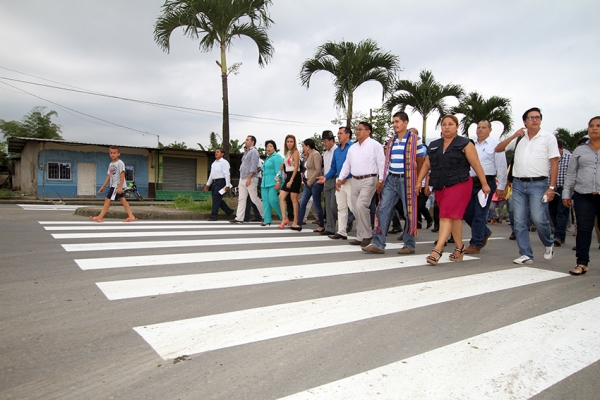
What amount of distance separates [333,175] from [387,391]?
20.0ft

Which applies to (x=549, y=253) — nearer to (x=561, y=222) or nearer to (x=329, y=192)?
(x=561, y=222)

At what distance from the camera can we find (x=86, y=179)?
83.4 feet

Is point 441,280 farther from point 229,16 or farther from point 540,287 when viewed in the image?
point 229,16

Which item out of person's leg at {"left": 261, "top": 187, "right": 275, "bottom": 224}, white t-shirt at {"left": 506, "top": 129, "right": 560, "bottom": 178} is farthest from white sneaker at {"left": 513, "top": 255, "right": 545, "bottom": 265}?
person's leg at {"left": 261, "top": 187, "right": 275, "bottom": 224}

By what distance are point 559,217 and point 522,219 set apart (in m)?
Answer: 3.57

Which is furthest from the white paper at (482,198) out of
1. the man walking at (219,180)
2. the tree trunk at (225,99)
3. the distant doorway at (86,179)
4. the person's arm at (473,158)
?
the distant doorway at (86,179)

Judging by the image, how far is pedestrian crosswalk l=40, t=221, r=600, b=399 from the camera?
7.61ft

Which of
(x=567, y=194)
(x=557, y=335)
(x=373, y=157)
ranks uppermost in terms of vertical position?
(x=373, y=157)

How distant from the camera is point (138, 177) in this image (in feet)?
89.8

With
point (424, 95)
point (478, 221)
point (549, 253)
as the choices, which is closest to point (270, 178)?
point (478, 221)

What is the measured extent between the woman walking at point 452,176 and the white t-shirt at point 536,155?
612mm

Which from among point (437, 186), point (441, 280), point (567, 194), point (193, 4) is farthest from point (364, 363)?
point (193, 4)

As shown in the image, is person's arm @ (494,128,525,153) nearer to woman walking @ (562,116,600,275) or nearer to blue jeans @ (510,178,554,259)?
blue jeans @ (510,178,554,259)

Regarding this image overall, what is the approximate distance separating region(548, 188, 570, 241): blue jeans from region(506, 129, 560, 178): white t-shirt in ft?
10.9
